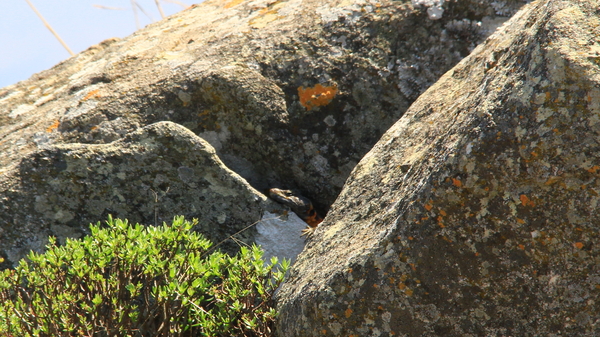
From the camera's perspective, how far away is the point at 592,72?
76.2 inches

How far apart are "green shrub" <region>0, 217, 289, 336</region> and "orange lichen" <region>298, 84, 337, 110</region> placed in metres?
1.49

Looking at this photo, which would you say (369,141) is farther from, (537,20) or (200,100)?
(537,20)

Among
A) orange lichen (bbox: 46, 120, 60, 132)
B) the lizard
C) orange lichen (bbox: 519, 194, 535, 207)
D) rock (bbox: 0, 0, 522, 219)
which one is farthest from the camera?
Result: orange lichen (bbox: 46, 120, 60, 132)

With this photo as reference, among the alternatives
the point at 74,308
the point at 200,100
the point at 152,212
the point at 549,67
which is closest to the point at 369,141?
the point at 200,100

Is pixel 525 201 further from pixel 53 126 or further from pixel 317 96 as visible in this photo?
pixel 53 126

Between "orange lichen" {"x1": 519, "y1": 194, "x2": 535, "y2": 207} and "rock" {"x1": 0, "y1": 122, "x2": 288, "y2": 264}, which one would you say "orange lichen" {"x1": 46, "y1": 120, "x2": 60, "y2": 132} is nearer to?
"rock" {"x1": 0, "y1": 122, "x2": 288, "y2": 264}

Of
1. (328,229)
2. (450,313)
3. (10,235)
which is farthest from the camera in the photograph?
(10,235)

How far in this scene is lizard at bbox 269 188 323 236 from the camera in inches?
147

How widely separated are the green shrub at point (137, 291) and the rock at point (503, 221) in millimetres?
578

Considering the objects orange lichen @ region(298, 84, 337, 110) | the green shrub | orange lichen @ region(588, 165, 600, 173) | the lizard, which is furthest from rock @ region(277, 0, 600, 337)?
orange lichen @ region(298, 84, 337, 110)

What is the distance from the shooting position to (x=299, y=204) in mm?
3811

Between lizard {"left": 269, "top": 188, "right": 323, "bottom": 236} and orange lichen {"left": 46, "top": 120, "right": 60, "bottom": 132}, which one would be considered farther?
orange lichen {"left": 46, "top": 120, "right": 60, "bottom": 132}

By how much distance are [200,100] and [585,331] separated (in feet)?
10.4

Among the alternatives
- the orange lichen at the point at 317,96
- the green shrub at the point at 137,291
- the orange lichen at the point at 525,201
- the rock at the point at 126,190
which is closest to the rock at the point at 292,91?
the orange lichen at the point at 317,96
